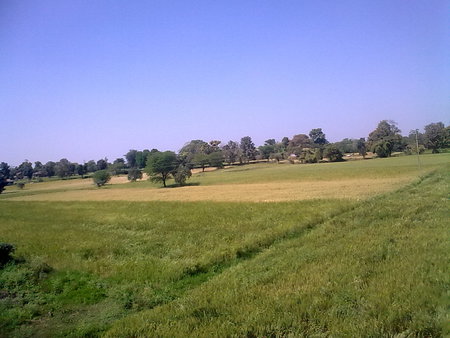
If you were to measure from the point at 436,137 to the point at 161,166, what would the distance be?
3334 inches

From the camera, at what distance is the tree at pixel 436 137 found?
101925mm

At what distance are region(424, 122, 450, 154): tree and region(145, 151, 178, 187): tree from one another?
3117 inches

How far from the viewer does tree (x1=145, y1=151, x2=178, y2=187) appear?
79.3 metres

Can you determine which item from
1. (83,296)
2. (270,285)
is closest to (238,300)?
(270,285)

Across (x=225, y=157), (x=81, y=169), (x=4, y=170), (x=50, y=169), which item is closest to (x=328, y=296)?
(x=225, y=157)

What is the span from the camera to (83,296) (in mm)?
11531

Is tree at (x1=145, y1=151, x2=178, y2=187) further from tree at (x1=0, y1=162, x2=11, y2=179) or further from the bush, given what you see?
tree at (x1=0, y1=162, x2=11, y2=179)

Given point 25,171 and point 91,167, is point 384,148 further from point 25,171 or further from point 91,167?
point 25,171

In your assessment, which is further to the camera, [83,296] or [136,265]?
[136,265]

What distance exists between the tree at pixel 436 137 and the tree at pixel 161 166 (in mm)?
79184

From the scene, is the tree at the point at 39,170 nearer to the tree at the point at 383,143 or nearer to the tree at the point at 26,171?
the tree at the point at 26,171

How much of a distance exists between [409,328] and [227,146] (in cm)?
18627

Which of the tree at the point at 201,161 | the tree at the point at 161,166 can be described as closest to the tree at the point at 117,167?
the tree at the point at 201,161

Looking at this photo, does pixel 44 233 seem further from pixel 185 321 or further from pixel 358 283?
pixel 358 283
